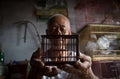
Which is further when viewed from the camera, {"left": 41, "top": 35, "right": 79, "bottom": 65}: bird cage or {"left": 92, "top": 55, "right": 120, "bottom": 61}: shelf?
{"left": 92, "top": 55, "right": 120, "bottom": 61}: shelf

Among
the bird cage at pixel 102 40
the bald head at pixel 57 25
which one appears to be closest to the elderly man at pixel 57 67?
the bald head at pixel 57 25

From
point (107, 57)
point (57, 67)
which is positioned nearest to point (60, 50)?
point (57, 67)

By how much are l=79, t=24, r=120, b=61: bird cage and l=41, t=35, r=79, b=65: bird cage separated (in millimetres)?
836

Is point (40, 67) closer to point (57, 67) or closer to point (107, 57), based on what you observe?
point (57, 67)

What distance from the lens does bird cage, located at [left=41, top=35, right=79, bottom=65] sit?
46 cm

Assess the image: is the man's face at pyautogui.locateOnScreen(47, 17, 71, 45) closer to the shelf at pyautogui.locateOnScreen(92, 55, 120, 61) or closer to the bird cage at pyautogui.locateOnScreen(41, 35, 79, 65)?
the bird cage at pyautogui.locateOnScreen(41, 35, 79, 65)

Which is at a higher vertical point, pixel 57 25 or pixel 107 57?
pixel 57 25

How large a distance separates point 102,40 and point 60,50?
978 millimetres

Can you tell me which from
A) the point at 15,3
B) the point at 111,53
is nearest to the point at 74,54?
the point at 111,53

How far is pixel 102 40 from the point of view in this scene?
1.41 metres

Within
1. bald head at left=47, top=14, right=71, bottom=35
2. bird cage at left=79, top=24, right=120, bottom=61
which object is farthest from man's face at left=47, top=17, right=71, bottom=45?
bird cage at left=79, top=24, right=120, bottom=61

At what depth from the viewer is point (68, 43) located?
488 millimetres

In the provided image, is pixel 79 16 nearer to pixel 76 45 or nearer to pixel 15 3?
pixel 15 3

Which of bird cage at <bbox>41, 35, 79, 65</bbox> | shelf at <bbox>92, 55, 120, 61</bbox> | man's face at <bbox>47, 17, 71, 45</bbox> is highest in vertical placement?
man's face at <bbox>47, 17, 71, 45</bbox>
